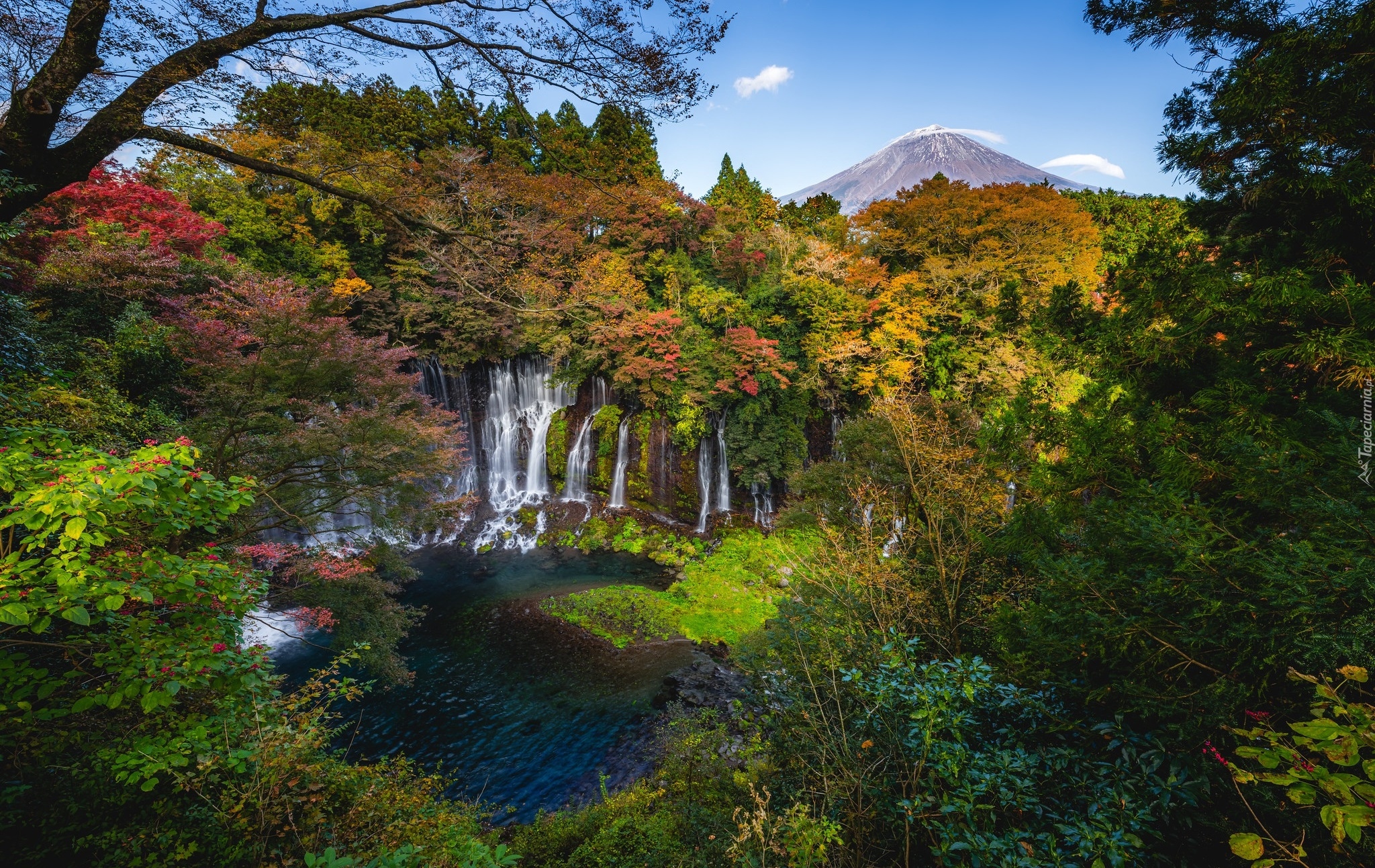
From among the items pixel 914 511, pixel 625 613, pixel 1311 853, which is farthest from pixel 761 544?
pixel 1311 853

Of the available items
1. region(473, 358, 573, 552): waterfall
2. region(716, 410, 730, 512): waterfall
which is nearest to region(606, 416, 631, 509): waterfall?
region(473, 358, 573, 552): waterfall

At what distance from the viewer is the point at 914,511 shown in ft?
24.8

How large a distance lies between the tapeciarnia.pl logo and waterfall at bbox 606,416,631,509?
17.4 meters

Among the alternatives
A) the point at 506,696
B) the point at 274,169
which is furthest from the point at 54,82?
the point at 506,696

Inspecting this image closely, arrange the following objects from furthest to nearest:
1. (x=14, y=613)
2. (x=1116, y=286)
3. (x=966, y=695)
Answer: (x=1116, y=286) → (x=966, y=695) → (x=14, y=613)

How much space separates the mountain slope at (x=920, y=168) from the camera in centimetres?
5088

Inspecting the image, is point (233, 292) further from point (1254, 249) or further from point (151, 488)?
point (1254, 249)

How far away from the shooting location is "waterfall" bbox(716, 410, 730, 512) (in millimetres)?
18031

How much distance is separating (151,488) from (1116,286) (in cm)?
662

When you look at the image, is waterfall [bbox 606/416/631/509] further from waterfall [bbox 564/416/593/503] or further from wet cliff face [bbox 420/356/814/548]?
waterfall [bbox 564/416/593/503]

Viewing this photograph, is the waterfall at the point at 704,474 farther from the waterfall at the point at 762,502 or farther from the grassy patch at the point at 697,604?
the grassy patch at the point at 697,604

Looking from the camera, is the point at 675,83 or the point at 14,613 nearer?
the point at 14,613

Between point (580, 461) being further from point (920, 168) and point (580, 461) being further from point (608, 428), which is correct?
point (920, 168)

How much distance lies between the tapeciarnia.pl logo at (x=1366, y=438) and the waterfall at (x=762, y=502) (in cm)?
1500
